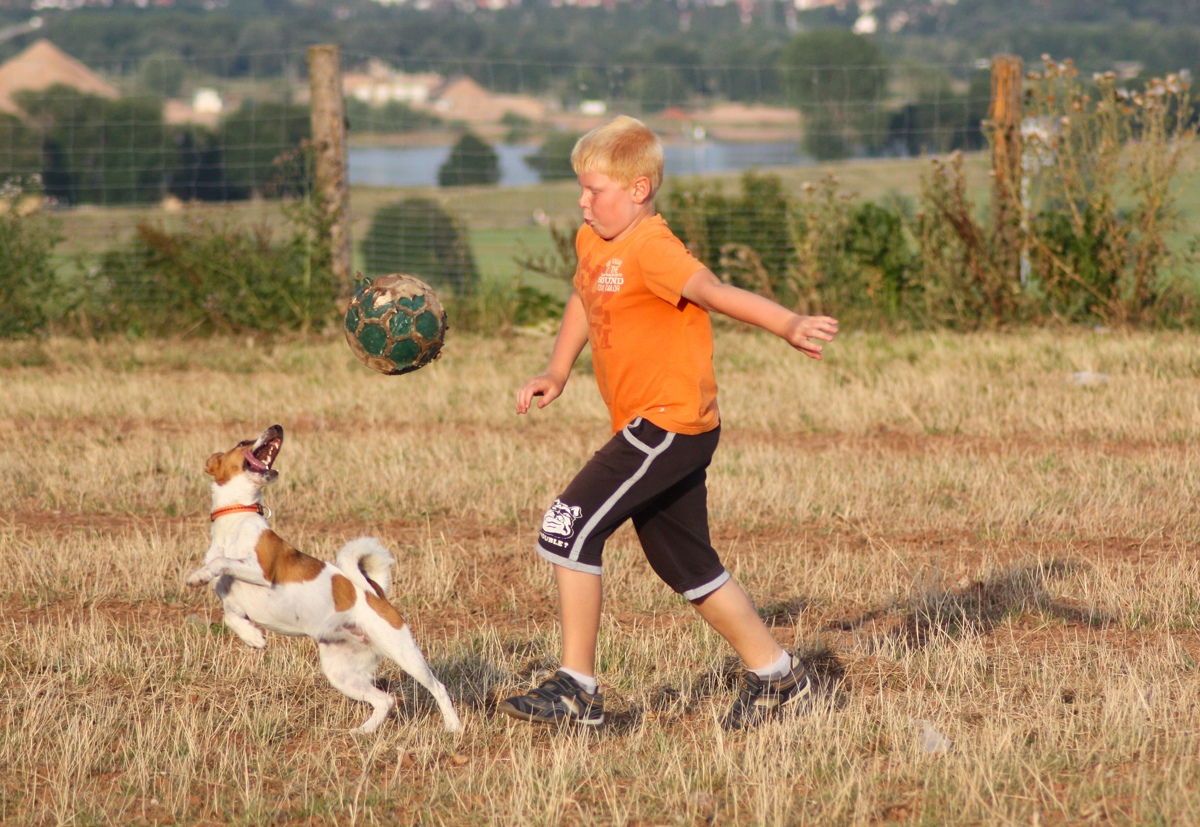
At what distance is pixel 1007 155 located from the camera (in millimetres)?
11477

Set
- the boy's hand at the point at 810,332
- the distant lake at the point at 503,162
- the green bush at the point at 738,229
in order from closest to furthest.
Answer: the boy's hand at the point at 810,332, the green bush at the point at 738,229, the distant lake at the point at 503,162

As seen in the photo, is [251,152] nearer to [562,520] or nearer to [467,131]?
[467,131]

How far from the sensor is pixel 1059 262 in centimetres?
1126

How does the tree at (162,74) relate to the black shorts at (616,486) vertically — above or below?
above

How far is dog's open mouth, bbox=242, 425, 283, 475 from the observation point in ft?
12.4

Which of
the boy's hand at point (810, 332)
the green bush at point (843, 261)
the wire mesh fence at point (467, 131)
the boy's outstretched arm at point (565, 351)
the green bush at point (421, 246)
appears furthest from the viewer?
the green bush at point (421, 246)

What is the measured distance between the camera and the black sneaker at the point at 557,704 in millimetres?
3697

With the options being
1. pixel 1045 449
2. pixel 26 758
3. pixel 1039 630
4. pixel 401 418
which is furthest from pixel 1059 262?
pixel 26 758

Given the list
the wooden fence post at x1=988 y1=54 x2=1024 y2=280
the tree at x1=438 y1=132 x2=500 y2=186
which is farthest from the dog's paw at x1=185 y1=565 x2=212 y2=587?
the tree at x1=438 y1=132 x2=500 y2=186

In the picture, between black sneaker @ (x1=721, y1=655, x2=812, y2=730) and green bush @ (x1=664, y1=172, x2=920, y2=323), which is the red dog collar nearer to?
black sneaker @ (x1=721, y1=655, x2=812, y2=730)

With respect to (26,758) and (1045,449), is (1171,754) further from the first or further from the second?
(1045,449)

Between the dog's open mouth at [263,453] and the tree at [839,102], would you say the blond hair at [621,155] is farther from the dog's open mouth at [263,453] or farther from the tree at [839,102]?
the tree at [839,102]

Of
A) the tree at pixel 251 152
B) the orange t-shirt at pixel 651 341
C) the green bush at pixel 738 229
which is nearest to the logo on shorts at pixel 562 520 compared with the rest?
the orange t-shirt at pixel 651 341

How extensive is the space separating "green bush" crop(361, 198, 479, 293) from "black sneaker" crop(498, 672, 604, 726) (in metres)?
9.75
